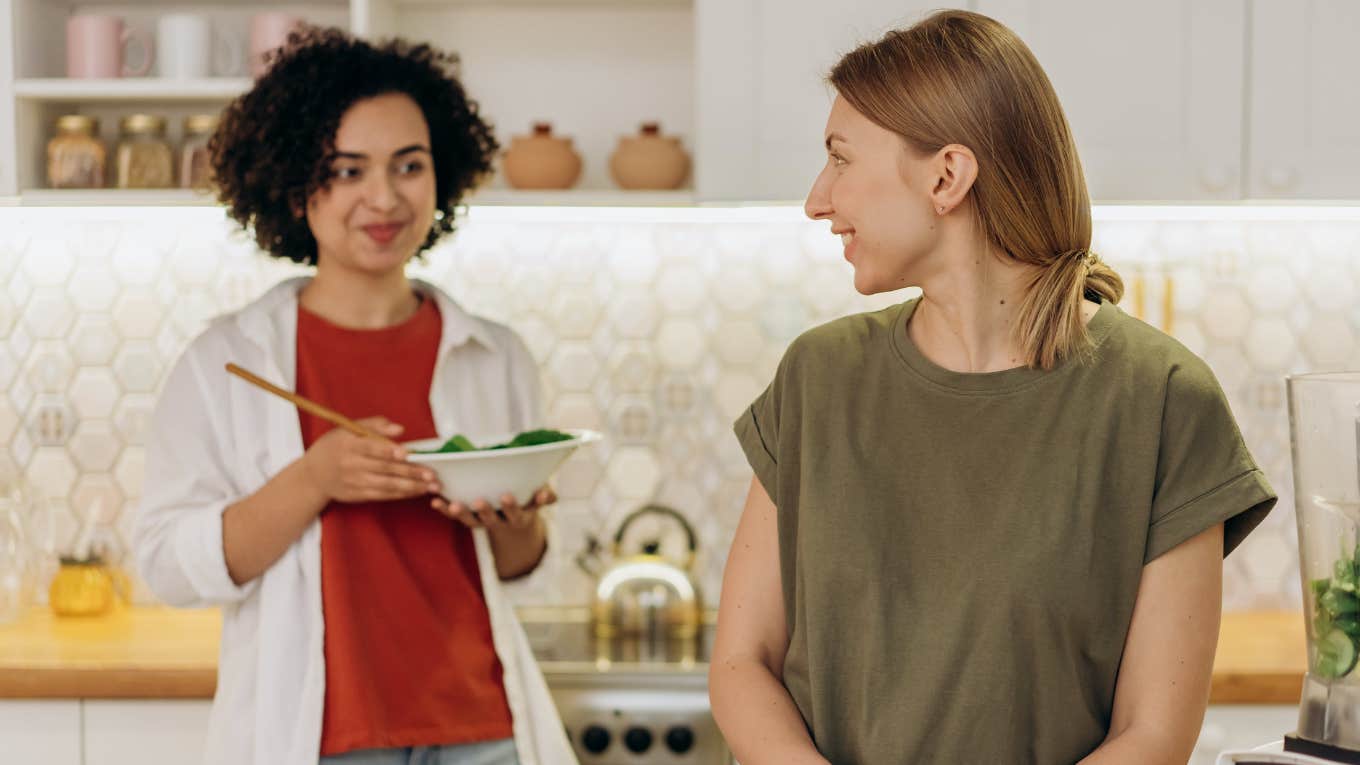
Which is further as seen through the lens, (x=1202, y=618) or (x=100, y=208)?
(x=100, y=208)

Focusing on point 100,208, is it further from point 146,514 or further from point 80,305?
point 146,514

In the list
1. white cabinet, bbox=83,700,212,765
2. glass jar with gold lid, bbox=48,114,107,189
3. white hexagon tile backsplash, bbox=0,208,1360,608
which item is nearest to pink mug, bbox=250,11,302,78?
glass jar with gold lid, bbox=48,114,107,189

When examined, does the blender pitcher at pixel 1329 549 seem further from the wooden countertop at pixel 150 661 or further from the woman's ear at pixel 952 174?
the wooden countertop at pixel 150 661

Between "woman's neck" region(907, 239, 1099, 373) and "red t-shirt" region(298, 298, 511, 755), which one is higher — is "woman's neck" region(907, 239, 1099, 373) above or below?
above

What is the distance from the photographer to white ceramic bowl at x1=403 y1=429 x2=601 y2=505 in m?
1.67

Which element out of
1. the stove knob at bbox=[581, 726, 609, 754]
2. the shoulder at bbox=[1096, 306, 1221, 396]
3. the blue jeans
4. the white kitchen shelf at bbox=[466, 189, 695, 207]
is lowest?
the stove knob at bbox=[581, 726, 609, 754]

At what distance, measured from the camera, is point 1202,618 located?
1178mm

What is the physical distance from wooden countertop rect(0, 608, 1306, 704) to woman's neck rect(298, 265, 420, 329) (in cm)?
66

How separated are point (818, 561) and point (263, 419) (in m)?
0.91

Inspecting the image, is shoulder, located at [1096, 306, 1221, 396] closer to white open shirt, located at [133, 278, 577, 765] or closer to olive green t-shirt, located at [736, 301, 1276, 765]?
olive green t-shirt, located at [736, 301, 1276, 765]

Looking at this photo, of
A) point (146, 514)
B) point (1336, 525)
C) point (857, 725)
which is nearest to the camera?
point (1336, 525)

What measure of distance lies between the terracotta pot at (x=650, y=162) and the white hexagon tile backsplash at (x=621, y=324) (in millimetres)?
235

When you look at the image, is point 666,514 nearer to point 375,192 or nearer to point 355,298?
point 355,298

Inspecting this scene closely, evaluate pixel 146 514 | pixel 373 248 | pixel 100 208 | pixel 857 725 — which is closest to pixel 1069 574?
pixel 857 725
